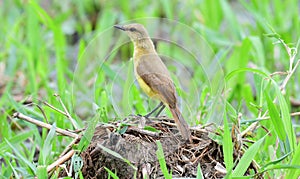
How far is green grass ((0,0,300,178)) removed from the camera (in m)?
2.96

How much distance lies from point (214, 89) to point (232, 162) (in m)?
0.50

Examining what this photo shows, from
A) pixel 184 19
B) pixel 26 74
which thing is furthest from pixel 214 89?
pixel 184 19

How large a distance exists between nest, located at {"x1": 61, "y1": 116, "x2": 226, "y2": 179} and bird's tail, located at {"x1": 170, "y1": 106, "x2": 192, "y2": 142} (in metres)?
0.04

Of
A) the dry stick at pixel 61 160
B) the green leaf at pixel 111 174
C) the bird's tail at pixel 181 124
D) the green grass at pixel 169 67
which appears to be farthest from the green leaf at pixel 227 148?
the dry stick at pixel 61 160

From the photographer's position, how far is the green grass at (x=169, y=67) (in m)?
2.96

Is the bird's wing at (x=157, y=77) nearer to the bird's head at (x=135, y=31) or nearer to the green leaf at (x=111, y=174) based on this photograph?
the bird's head at (x=135, y=31)

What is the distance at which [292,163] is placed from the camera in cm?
271

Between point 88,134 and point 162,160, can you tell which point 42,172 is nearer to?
point 88,134

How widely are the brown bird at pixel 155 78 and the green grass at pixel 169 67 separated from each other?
147 mm

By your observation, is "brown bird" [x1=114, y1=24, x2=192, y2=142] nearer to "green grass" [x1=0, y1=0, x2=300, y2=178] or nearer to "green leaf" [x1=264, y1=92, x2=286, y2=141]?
"green grass" [x1=0, y1=0, x2=300, y2=178]

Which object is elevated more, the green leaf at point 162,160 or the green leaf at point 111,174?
the green leaf at point 162,160

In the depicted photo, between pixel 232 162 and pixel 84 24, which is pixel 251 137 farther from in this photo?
pixel 84 24

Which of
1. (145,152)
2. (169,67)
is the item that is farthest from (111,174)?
(169,67)

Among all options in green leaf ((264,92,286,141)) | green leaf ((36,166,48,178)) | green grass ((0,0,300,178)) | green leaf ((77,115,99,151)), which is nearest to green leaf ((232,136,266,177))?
green grass ((0,0,300,178))
